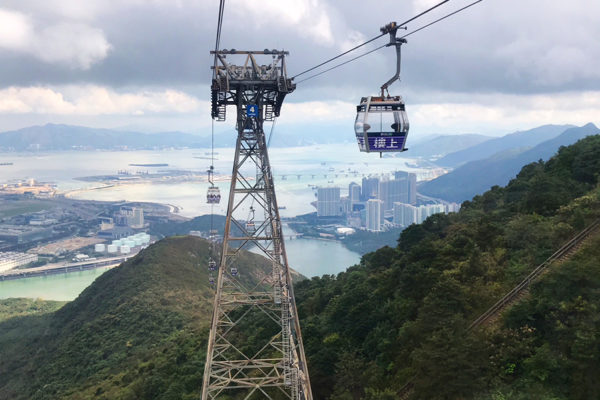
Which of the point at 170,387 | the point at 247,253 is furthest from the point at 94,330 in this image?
the point at 247,253

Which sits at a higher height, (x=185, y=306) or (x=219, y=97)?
(x=219, y=97)

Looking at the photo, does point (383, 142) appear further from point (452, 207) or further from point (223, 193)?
point (223, 193)

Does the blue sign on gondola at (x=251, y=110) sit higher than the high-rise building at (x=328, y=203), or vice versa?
the blue sign on gondola at (x=251, y=110)

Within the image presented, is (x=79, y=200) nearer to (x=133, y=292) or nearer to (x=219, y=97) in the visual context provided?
(x=133, y=292)

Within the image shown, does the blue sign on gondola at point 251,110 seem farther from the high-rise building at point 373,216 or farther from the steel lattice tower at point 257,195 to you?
the high-rise building at point 373,216

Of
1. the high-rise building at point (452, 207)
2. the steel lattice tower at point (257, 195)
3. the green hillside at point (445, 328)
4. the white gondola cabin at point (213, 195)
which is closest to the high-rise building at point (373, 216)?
the high-rise building at point (452, 207)

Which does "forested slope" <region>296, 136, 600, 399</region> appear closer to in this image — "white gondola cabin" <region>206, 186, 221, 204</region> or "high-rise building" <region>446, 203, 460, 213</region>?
"white gondola cabin" <region>206, 186, 221, 204</region>

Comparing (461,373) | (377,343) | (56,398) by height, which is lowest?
(56,398)
